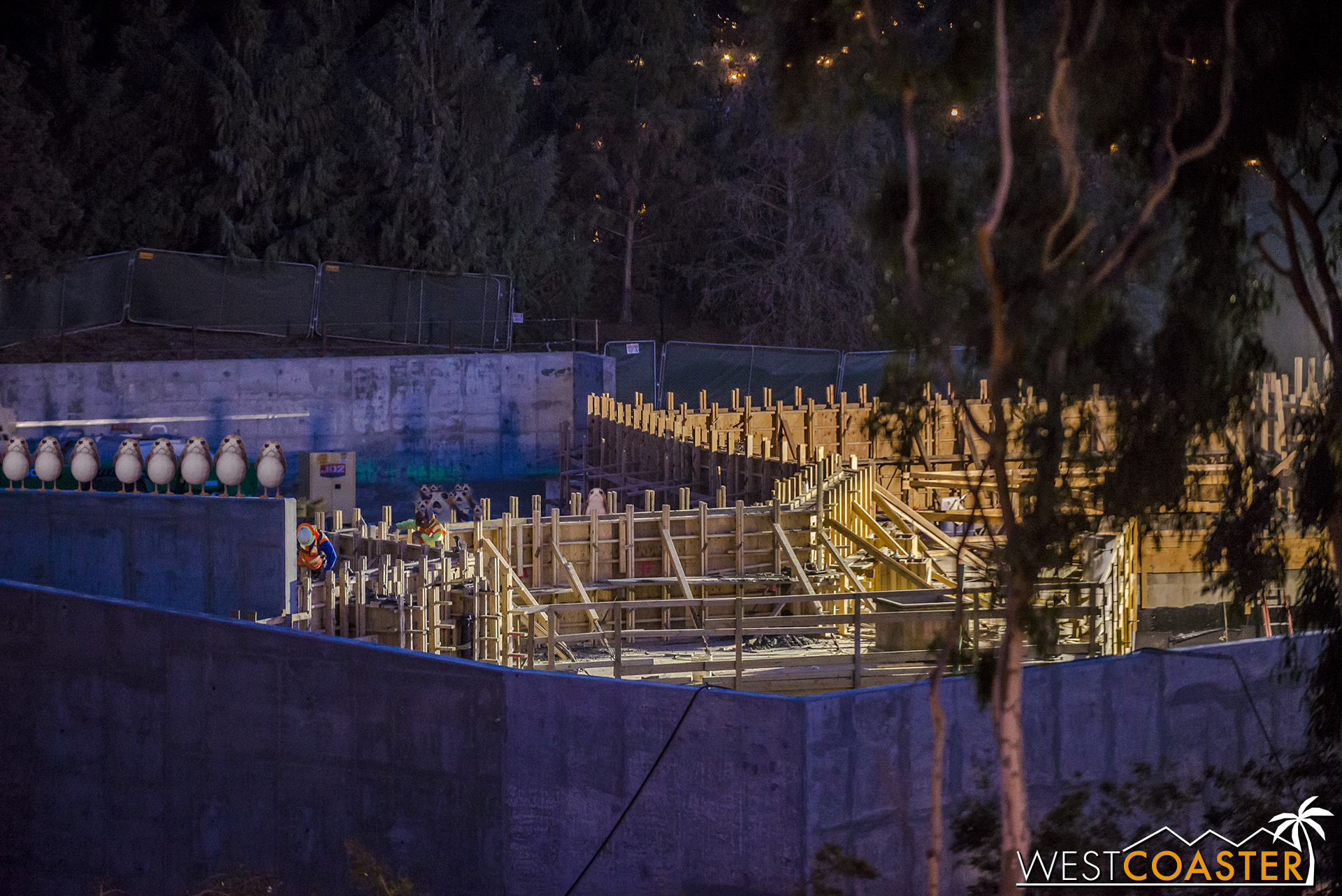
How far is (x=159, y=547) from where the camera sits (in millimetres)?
18281

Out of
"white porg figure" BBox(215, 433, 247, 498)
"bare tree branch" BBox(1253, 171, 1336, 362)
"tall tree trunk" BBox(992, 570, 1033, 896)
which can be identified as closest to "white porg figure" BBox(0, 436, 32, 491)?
"white porg figure" BBox(215, 433, 247, 498)

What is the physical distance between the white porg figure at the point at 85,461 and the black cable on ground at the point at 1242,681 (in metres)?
18.7

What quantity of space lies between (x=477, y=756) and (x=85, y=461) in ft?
50.7

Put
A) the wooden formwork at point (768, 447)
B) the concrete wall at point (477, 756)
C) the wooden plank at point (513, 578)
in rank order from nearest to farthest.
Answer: the concrete wall at point (477, 756)
the wooden plank at point (513, 578)
the wooden formwork at point (768, 447)

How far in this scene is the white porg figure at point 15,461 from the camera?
2391cm

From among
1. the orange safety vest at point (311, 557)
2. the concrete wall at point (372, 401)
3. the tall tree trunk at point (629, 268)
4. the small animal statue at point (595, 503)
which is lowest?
the orange safety vest at point (311, 557)

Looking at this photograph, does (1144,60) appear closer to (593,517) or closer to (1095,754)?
(1095,754)

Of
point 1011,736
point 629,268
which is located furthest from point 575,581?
point 629,268

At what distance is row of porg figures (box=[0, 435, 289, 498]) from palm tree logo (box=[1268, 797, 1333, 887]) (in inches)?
664

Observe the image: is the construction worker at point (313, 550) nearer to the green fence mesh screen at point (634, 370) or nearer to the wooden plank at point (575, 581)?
the wooden plank at point (575, 581)

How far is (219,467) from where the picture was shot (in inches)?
965

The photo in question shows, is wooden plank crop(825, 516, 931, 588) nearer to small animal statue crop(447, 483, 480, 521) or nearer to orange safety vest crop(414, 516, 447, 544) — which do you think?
small animal statue crop(447, 483, 480, 521)

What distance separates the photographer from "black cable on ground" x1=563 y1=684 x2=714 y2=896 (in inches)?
436

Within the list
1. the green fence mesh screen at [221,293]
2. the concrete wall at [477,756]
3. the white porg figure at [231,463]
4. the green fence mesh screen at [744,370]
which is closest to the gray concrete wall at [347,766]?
the concrete wall at [477,756]
